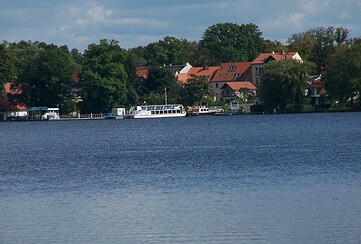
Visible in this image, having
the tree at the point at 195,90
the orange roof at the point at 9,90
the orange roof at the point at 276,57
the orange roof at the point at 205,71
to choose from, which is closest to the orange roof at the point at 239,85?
the orange roof at the point at 276,57

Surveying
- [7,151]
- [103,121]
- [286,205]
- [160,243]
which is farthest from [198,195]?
[103,121]

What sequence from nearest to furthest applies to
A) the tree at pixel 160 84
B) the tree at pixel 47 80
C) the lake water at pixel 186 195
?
the lake water at pixel 186 195 < the tree at pixel 47 80 < the tree at pixel 160 84

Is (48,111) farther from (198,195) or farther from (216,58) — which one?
(198,195)

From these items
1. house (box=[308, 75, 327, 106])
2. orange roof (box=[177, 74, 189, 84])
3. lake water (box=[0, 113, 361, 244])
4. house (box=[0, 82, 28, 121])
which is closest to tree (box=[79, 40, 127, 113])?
house (box=[0, 82, 28, 121])

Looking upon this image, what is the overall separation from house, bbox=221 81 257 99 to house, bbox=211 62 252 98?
2560 mm

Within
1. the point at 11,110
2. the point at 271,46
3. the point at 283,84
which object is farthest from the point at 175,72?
the point at 283,84

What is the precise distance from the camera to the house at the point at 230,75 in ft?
428

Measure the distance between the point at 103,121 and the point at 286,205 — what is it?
8884 cm

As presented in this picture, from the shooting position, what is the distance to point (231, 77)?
13188 cm

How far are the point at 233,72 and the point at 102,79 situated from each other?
1130 inches

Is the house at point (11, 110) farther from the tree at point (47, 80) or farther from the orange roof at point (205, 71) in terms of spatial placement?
the orange roof at point (205, 71)

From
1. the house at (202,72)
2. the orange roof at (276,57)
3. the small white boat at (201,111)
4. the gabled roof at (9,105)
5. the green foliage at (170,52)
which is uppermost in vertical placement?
the green foliage at (170,52)

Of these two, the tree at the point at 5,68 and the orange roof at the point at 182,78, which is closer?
the tree at the point at 5,68

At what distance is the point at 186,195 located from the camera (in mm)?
27188
